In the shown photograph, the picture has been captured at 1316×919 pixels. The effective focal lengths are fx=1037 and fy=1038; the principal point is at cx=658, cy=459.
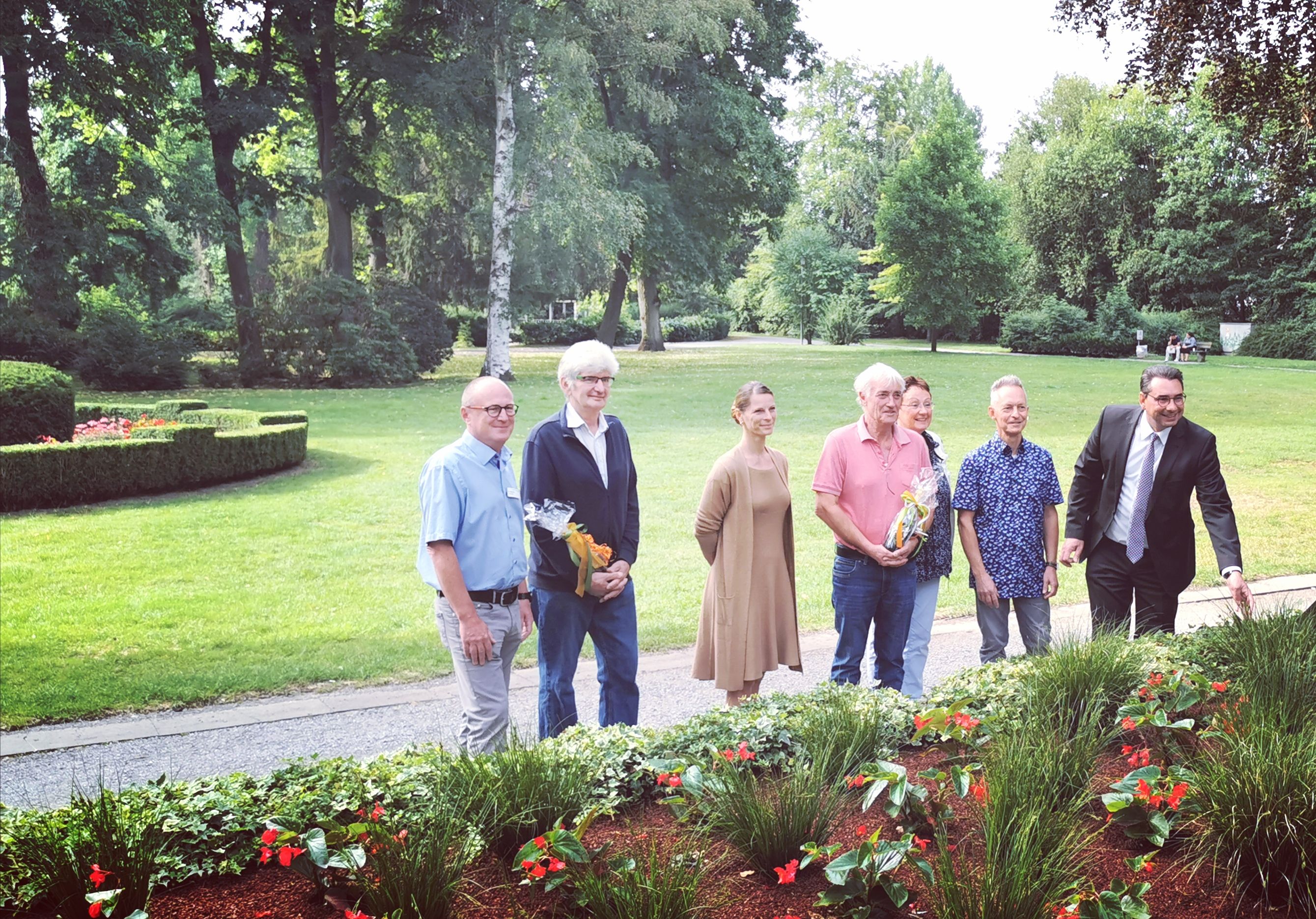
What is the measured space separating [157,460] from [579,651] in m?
10.3

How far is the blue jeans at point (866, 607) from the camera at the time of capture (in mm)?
5258

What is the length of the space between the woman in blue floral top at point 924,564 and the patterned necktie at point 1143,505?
926mm

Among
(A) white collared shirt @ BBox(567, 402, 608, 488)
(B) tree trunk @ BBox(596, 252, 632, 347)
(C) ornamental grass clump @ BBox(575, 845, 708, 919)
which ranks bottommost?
(C) ornamental grass clump @ BBox(575, 845, 708, 919)

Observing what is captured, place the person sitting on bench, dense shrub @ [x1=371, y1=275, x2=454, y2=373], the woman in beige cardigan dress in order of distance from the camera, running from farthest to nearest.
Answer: the person sitting on bench < dense shrub @ [x1=371, y1=275, x2=454, y2=373] < the woman in beige cardigan dress

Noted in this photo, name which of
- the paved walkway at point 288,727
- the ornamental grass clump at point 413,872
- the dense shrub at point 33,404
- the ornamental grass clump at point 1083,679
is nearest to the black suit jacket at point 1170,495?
the paved walkway at point 288,727

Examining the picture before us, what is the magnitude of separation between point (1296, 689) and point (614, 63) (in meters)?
27.5

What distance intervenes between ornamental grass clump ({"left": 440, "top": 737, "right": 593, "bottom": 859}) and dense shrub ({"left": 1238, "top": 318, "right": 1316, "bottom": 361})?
4520cm

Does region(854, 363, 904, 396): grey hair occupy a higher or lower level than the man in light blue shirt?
higher

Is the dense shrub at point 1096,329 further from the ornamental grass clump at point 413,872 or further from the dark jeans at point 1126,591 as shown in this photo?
the ornamental grass clump at point 413,872

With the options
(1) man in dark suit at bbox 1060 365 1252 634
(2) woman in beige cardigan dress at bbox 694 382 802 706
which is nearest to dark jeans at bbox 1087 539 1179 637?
(1) man in dark suit at bbox 1060 365 1252 634

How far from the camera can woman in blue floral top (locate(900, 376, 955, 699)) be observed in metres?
5.61

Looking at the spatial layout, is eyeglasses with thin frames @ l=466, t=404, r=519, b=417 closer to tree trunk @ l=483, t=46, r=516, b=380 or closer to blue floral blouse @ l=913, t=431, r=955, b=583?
blue floral blouse @ l=913, t=431, r=955, b=583

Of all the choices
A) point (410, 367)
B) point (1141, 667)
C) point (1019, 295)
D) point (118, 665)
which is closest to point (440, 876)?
point (1141, 667)

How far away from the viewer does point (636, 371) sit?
34625mm
